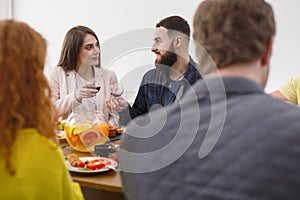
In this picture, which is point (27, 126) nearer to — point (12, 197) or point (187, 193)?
point (12, 197)

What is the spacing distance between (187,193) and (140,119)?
0.27 meters

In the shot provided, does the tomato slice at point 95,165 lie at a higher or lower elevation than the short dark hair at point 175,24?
lower

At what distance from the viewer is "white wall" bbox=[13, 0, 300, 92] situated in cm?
284

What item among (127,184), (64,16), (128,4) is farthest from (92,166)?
(64,16)

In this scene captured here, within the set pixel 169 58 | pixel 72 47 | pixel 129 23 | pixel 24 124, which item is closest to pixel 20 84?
pixel 24 124

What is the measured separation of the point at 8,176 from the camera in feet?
3.06

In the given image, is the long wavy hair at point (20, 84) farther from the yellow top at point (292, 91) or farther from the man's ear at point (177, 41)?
the yellow top at point (292, 91)

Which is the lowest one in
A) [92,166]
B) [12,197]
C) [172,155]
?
[92,166]

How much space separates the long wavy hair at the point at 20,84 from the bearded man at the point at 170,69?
119cm

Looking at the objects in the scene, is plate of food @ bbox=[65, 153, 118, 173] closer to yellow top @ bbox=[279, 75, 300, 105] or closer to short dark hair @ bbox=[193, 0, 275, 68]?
short dark hair @ bbox=[193, 0, 275, 68]

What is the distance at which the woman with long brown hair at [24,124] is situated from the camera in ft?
3.05

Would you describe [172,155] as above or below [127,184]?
above

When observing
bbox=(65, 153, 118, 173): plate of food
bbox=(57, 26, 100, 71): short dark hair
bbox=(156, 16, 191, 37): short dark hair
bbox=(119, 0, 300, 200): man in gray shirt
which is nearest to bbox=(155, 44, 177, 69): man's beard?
bbox=(156, 16, 191, 37): short dark hair

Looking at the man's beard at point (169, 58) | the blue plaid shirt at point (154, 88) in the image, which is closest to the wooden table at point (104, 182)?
the blue plaid shirt at point (154, 88)
